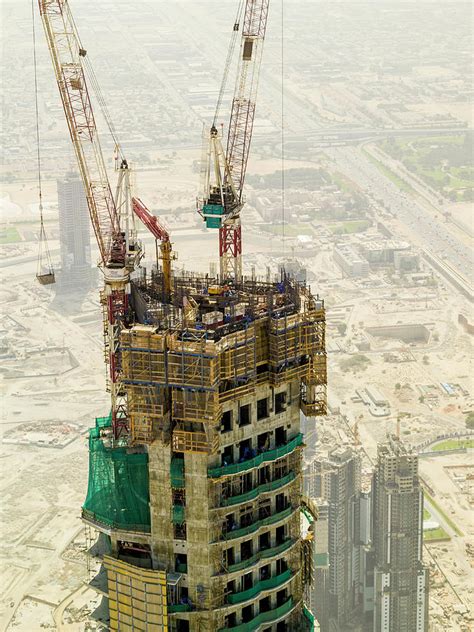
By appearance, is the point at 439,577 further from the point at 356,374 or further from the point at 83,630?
the point at 356,374

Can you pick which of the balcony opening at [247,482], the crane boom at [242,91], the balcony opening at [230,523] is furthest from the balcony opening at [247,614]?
the crane boom at [242,91]

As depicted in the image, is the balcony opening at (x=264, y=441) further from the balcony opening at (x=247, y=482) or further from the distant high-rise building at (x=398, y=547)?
the distant high-rise building at (x=398, y=547)

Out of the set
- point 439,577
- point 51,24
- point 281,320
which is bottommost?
point 439,577

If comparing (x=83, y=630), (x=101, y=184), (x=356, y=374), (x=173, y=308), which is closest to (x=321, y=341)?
(x=173, y=308)

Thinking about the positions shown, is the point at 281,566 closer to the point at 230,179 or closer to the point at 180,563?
the point at 180,563

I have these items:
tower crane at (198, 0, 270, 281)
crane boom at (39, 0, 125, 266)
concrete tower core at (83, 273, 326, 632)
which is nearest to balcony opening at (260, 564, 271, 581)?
concrete tower core at (83, 273, 326, 632)

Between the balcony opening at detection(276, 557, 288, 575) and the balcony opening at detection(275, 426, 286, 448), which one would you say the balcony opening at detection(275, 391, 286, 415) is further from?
the balcony opening at detection(276, 557, 288, 575)
